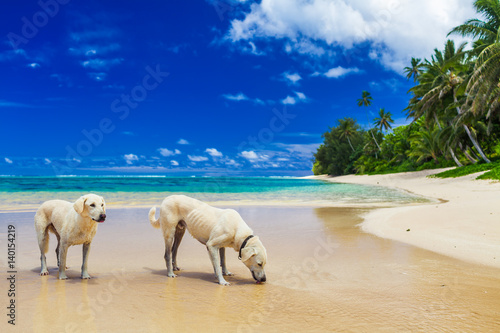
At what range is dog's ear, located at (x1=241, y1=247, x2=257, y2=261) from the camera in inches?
205

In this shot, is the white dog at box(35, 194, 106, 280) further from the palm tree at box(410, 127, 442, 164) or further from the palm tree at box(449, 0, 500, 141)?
the palm tree at box(410, 127, 442, 164)

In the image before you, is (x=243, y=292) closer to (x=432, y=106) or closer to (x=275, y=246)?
(x=275, y=246)

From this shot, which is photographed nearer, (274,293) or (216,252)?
(274,293)

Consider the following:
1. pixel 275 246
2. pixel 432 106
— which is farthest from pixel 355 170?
A: pixel 275 246

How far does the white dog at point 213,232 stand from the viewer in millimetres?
5281

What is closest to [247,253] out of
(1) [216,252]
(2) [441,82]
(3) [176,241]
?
(1) [216,252]

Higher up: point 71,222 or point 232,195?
point 71,222

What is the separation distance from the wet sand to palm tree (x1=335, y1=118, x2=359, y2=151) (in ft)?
314

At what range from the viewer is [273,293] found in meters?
4.84

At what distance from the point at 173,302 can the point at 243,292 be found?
101 centimetres

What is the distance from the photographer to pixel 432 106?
44812 millimetres

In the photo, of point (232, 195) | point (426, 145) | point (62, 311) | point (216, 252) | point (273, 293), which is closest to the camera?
point (62, 311)

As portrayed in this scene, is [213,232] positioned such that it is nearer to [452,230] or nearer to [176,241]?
[176,241]

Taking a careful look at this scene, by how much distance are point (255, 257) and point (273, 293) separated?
0.63 m
